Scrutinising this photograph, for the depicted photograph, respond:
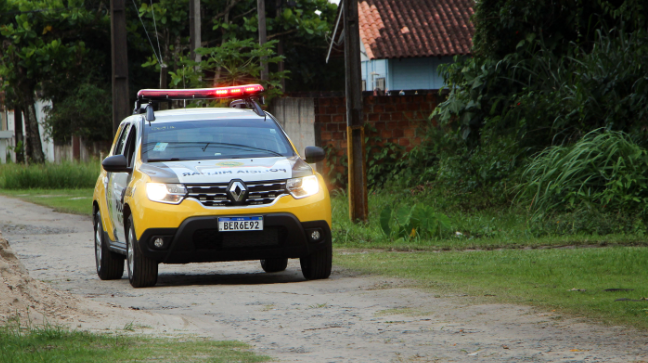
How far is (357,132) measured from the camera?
1428cm

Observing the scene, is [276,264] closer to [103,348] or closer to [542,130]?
[103,348]

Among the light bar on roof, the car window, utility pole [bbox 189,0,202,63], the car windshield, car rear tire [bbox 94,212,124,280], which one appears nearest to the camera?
the car windshield

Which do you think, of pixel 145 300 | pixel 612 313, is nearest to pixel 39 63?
pixel 145 300

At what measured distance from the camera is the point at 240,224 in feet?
28.7

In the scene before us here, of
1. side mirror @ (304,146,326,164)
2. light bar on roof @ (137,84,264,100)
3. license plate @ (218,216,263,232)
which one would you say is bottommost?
license plate @ (218,216,263,232)

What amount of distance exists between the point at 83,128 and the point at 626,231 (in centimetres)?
3129

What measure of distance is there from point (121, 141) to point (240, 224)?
2742 mm

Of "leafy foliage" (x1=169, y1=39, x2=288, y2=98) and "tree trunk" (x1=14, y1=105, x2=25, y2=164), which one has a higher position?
"leafy foliage" (x1=169, y1=39, x2=288, y2=98)

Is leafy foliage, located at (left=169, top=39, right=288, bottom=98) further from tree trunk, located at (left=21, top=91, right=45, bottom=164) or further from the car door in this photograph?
tree trunk, located at (left=21, top=91, right=45, bottom=164)

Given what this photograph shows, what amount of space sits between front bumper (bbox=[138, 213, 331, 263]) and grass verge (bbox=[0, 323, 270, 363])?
2.43 meters

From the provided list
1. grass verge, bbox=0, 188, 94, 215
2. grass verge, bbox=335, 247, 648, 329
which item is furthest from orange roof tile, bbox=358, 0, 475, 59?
grass verge, bbox=335, 247, 648, 329

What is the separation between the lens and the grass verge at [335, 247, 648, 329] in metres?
7.11

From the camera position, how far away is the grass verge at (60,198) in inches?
902

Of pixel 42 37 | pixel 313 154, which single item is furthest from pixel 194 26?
pixel 313 154
